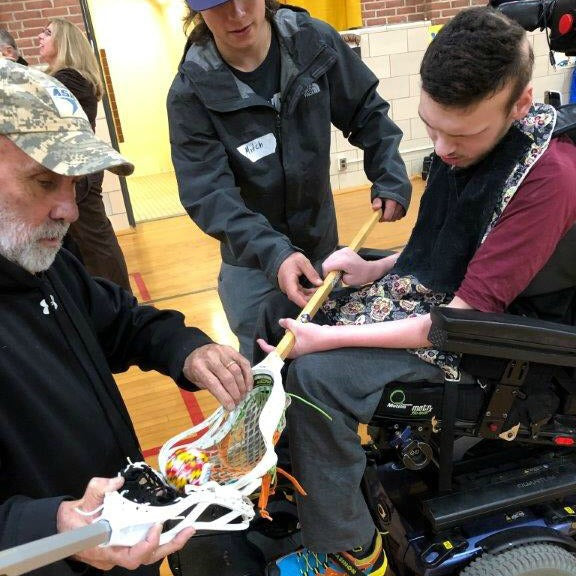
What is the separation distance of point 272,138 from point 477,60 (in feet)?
2.36

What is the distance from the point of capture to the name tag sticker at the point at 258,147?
1677mm

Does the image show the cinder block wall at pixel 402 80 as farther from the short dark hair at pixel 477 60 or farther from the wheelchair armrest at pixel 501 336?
the wheelchair armrest at pixel 501 336

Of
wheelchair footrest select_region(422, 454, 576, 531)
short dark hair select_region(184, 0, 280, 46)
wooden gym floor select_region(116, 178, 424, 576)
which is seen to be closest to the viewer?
wheelchair footrest select_region(422, 454, 576, 531)

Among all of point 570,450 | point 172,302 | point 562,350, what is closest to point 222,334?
point 172,302

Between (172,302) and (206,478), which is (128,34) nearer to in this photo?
(172,302)

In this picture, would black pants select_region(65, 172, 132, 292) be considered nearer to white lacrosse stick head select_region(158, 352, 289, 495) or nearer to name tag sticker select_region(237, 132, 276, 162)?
name tag sticker select_region(237, 132, 276, 162)

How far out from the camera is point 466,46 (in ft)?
3.63

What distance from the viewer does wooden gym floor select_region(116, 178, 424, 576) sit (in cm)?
254

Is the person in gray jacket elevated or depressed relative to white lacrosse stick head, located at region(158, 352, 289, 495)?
elevated

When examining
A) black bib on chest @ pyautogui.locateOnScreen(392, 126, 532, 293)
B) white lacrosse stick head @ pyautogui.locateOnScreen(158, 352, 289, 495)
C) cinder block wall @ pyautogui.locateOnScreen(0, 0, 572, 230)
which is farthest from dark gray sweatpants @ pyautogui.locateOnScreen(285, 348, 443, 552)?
→ cinder block wall @ pyautogui.locateOnScreen(0, 0, 572, 230)

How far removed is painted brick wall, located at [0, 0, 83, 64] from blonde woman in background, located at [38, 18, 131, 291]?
1.43 m

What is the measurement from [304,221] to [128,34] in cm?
619

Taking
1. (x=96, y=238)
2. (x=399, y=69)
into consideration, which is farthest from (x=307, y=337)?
(x=399, y=69)

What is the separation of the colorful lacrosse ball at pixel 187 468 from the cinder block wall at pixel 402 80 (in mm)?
4588
